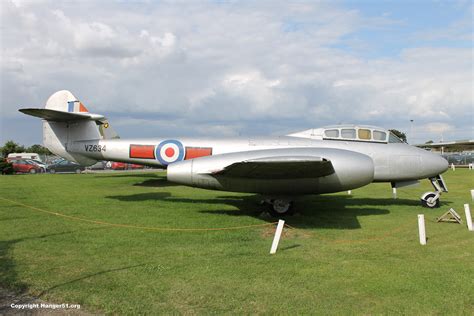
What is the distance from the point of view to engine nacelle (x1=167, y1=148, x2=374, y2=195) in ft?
29.3

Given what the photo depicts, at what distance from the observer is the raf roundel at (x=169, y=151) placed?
11.9 m

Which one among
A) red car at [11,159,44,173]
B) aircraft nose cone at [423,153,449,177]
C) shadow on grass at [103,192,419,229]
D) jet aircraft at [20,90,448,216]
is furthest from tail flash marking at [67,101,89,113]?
red car at [11,159,44,173]

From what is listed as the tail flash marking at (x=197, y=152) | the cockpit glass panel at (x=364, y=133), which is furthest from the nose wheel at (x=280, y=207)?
the cockpit glass panel at (x=364, y=133)

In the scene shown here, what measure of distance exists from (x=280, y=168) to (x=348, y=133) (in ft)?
11.2

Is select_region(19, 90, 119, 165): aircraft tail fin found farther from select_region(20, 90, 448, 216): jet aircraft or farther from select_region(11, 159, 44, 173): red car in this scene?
select_region(11, 159, 44, 173): red car

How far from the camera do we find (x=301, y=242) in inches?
295

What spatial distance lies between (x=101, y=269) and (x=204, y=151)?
625 cm

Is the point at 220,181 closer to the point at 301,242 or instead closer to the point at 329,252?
the point at 301,242

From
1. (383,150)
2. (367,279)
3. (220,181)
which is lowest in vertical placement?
(367,279)

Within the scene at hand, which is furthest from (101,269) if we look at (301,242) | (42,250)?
(301,242)

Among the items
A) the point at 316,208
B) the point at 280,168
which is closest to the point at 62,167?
the point at 316,208

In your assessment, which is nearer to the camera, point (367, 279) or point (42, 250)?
point (367, 279)

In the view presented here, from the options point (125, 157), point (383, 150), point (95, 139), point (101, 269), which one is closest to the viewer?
point (101, 269)

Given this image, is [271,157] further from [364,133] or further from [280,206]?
[364,133]
